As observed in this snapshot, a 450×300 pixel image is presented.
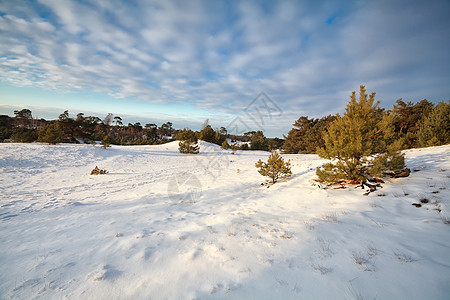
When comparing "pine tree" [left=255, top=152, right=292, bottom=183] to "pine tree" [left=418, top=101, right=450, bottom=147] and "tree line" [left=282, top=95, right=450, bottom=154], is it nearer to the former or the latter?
"tree line" [left=282, top=95, right=450, bottom=154]

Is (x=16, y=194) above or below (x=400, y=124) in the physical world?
below

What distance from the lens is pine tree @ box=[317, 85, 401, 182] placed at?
5.13 m

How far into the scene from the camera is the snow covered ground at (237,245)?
2.04 metres

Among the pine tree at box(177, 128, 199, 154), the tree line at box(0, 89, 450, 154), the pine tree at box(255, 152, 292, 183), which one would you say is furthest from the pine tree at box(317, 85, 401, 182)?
the pine tree at box(177, 128, 199, 154)

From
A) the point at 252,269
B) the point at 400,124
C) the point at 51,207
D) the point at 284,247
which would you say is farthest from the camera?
the point at 400,124

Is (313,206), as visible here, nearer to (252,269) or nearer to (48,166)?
(252,269)

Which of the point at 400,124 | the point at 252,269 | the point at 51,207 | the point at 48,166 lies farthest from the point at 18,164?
the point at 400,124

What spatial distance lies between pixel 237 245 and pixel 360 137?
4970 mm

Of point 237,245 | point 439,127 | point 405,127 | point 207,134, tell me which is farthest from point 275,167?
point 405,127

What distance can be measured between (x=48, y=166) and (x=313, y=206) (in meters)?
17.2

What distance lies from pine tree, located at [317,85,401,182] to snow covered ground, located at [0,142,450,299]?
73 centimetres

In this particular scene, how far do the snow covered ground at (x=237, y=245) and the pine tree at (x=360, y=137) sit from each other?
0.73 metres

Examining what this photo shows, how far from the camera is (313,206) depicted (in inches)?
191

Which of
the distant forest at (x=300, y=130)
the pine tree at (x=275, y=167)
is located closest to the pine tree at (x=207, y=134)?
the distant forest at (x=300, y=130)
